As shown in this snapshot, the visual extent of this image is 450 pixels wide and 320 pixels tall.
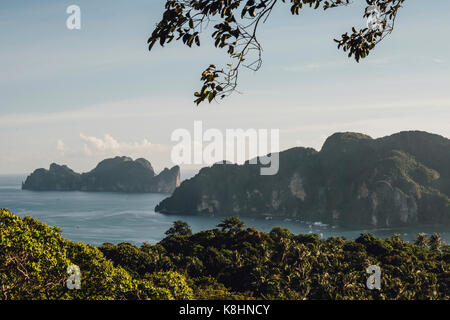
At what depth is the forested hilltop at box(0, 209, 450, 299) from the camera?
13.4m

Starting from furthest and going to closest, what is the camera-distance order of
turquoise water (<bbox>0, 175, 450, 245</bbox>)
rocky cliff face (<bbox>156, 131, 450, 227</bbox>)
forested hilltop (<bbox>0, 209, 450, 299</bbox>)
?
rocky cliff face (<bbox>156, 131, 450, 227</bbox>) < turquoise water (<bbox>0, 175, 450, 245</bbox>) < forested hilltop (<bbox>0, 209, 450, 299</bbox>)

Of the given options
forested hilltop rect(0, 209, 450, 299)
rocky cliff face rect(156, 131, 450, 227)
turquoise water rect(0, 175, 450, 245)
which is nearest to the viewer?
forested hilltop rect(0, 209, 450, 299)

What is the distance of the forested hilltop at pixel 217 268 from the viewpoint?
44.0 feet

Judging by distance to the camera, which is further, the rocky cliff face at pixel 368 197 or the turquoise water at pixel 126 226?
the rocky cliff face at pixel 368 197

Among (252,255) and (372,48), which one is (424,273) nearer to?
(252,255)

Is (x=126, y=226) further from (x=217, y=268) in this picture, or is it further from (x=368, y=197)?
(x=368, y=197)

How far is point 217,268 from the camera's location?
36.7 m

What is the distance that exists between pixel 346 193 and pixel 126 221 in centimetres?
11155

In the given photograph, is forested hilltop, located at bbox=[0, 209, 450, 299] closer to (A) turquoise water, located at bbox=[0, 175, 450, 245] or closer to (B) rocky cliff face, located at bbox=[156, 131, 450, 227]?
(A) turquoise water, located at bbox=[0, 175, 450, 245]

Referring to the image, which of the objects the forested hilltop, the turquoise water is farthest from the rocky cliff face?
the forested hilltop

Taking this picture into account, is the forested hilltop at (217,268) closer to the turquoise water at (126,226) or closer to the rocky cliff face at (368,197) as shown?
the turquoise water at (126,226)

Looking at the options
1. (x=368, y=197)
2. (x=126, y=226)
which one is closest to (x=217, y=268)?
(x=126, y=226)

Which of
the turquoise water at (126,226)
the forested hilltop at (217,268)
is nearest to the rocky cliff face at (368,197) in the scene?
the turquoise water at (126,226)
